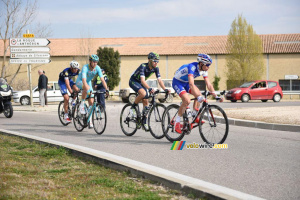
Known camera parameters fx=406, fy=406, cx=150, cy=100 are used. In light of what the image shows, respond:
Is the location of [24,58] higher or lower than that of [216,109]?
higher

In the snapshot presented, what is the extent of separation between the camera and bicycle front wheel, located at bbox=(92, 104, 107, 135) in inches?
382

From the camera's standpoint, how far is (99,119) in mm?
9852

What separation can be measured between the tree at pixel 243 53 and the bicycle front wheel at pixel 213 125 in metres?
36.5

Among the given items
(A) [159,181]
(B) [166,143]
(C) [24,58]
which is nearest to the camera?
(A) [159,181]

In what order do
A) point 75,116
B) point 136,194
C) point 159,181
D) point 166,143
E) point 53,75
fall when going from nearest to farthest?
point 136,194 < point 159,181 < point 166,143 < point 75,116 < point 53,75

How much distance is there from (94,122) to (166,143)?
253 cm

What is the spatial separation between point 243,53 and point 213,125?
121 feet

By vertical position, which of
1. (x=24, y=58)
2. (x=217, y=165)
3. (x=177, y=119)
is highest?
(x=24, y=58)

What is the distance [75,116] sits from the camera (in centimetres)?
1093

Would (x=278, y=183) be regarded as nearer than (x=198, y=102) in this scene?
Yes

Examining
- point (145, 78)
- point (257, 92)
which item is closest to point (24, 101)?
point (257, 92)

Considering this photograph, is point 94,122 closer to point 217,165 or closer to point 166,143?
point 166,143

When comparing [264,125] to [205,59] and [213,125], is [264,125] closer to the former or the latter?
[213,125]

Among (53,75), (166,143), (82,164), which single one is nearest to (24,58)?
(166,143)
